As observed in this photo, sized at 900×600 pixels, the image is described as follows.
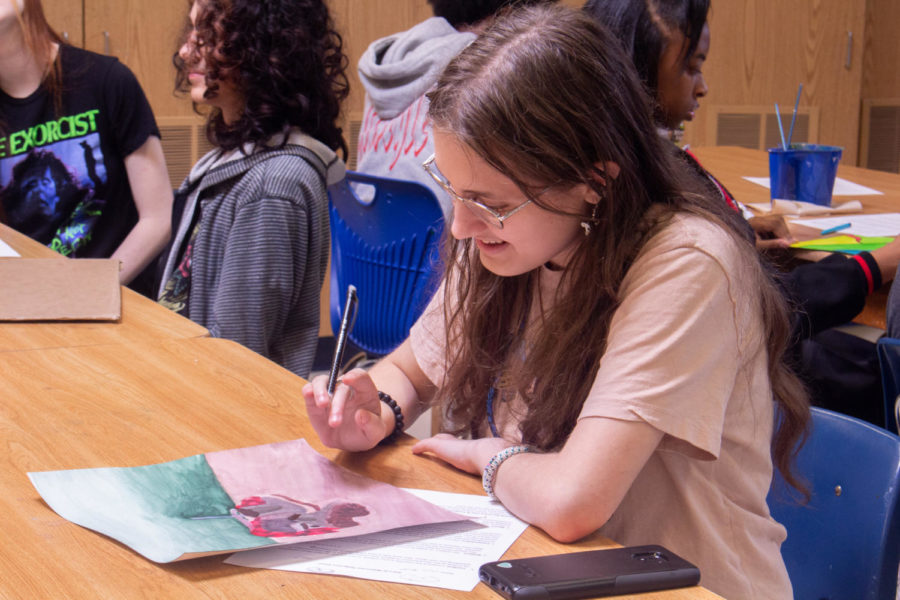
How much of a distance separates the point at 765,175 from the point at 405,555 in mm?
2349

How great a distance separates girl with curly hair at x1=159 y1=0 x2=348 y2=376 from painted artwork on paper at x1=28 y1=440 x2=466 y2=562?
34.4 inches

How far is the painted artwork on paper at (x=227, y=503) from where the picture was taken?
80 centimetres

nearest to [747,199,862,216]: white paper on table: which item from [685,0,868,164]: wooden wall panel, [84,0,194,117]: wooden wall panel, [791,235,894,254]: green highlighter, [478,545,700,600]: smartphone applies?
[791,235,894,254]: green highlighter

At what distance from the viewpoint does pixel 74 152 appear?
2.20m

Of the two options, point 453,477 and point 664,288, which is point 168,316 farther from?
point 664,288

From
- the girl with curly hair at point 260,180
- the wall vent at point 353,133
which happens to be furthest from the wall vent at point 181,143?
the girl with curly hair at point 260,180

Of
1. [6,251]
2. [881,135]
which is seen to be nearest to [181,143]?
[6,251]

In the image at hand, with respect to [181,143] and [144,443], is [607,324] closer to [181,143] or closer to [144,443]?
[144,443]

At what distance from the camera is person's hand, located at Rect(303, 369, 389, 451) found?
3.25 feet

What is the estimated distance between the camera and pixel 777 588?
Answer: 3.27 feet

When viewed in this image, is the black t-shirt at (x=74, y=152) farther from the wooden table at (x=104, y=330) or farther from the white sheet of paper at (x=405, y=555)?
the white sheet of paper at (x=405, y=555)

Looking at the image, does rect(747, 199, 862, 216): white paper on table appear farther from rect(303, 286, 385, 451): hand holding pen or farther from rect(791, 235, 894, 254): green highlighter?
rect(303, 286, 385, 451): hand holding pen

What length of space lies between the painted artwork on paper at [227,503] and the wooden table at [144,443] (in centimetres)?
2

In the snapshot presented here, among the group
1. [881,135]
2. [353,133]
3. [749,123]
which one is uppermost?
[353,133]
